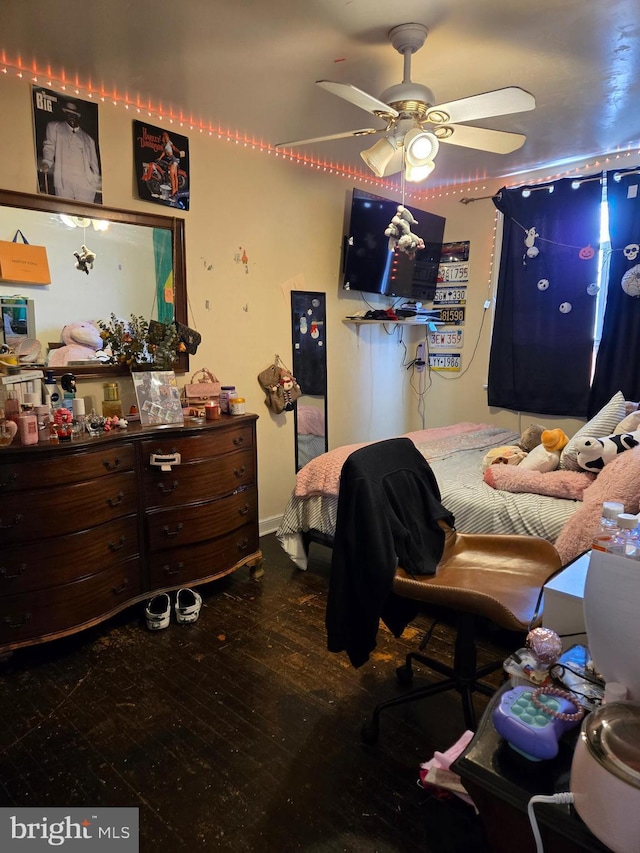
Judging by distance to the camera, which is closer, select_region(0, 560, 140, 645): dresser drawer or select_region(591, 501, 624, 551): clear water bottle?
select_region(591, 501, 624, 551): clear water bottle

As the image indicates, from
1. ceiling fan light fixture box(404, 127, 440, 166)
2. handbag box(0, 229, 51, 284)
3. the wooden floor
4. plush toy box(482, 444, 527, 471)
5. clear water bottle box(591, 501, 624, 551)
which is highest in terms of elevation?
ceiling fan light fixture box(404, 127, 440, 166)

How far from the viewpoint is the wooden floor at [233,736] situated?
4.98 feet

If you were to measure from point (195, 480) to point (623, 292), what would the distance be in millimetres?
3124

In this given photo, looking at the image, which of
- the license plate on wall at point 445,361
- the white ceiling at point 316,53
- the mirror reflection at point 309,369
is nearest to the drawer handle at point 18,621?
the mirror reflection at point 309,369

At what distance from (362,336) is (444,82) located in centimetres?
203

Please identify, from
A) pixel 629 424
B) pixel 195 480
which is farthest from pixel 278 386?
pixel 629 424

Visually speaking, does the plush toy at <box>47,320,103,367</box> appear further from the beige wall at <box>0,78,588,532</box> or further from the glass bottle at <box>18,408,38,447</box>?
the glass bottle at <box>18,408,38,447</box>

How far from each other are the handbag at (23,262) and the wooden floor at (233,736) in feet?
5.56

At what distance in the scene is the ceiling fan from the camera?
2045 millimetres

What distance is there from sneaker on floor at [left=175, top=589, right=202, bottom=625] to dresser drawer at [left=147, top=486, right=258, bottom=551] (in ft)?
0.92

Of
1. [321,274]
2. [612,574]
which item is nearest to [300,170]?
[321,274]

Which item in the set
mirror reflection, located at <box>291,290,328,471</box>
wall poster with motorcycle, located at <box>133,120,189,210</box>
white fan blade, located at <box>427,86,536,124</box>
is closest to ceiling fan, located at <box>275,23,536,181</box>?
white fan blade, located at <box>427,86,536,124</box>

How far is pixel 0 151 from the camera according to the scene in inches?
91.9

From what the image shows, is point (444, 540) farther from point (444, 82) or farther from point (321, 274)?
point (321, 274)
